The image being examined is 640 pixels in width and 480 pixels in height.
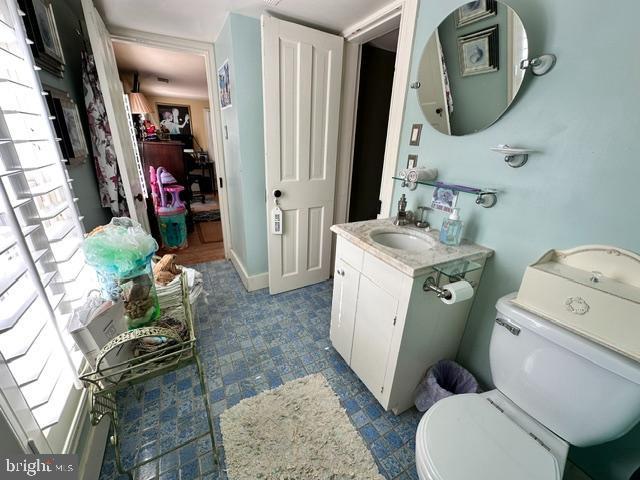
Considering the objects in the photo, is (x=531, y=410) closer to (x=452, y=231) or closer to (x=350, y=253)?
(x=452, y=231)

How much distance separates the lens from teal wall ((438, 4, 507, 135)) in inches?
40.3

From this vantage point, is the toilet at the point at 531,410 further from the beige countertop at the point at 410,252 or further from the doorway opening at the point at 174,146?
the doorway opening at the point at 174,146

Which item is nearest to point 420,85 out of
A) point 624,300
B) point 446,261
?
point 446,261

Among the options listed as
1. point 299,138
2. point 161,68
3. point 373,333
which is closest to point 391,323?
point 373,333

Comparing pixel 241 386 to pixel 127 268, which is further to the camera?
pixel 241 386

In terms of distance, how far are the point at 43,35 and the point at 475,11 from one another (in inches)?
77.7

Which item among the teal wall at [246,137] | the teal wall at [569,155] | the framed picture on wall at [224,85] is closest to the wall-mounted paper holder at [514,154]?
the teal wall at [569,155]

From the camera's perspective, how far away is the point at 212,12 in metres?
1.65

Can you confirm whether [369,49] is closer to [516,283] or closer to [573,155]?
[573,155]

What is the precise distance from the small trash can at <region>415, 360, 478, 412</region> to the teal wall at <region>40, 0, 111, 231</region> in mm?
2181

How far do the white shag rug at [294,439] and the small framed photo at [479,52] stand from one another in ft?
5.76

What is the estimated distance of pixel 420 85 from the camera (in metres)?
1.36

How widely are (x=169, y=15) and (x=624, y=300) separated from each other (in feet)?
8.80

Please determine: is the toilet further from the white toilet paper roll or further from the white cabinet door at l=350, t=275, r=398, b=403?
the white cabinet door at l=350, t=275, r=398, b=403
